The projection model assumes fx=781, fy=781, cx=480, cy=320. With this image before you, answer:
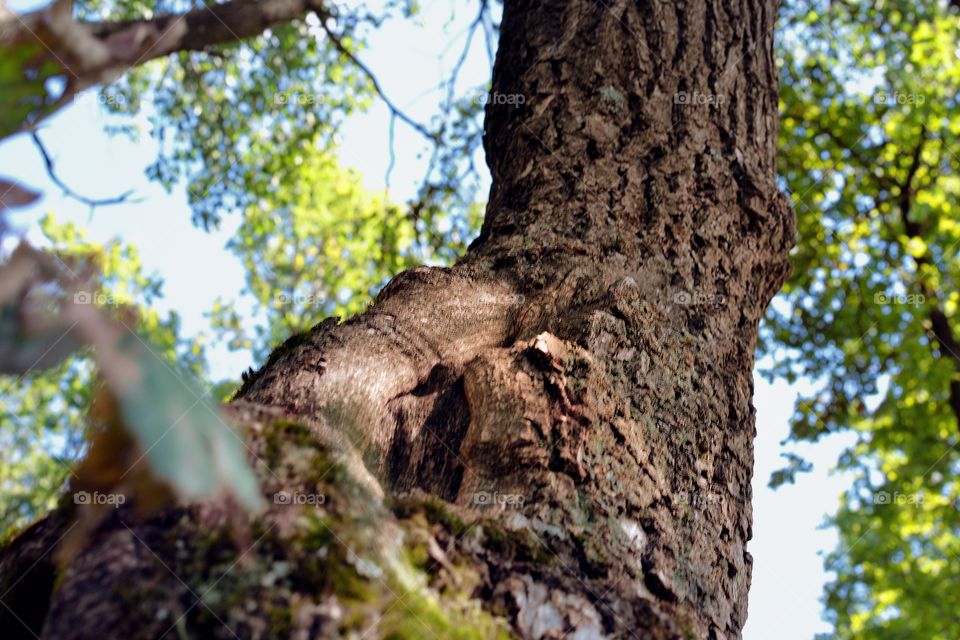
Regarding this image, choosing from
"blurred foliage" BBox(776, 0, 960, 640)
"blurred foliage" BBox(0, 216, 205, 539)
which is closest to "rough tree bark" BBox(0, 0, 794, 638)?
"blurred foliage" BBox(0, 216, 205, 539)

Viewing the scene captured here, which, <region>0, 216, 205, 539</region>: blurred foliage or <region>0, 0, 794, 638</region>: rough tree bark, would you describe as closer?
<region>0, 0, 794, 638</region>: rough tree bark

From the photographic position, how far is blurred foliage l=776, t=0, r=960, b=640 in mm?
7277

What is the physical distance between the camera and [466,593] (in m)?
1.39

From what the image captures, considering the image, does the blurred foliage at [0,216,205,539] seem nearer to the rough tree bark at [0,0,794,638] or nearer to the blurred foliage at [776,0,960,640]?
the rough tree bark at [0,0,794,638]

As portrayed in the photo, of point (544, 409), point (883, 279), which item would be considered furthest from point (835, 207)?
point (544, 409)

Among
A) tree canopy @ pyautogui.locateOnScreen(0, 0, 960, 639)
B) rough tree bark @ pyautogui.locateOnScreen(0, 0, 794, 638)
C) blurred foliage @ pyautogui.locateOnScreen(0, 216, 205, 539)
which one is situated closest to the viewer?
rough tree bark @ pyautogui.locateOnScreen(0, 0, 794, 638)

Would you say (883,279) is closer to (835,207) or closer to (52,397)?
(835,207)

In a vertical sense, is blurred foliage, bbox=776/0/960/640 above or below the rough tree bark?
above

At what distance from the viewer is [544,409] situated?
1.89 meters

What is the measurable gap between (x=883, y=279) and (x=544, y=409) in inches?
268

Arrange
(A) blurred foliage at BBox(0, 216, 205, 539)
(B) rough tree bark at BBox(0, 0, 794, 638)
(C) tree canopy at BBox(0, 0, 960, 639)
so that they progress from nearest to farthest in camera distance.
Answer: (B) rough tree bark at BBox(0, 0, 794, 638) < (A) blurred foliage at BBox(0, 216, 205, 539) < (C) tree canopy at BBox(0, 0, 960, 639)

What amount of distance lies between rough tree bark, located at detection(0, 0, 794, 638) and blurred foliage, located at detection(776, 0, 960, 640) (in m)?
4.58

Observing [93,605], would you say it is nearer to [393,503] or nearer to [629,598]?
[393,503]

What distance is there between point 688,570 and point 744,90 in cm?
204
